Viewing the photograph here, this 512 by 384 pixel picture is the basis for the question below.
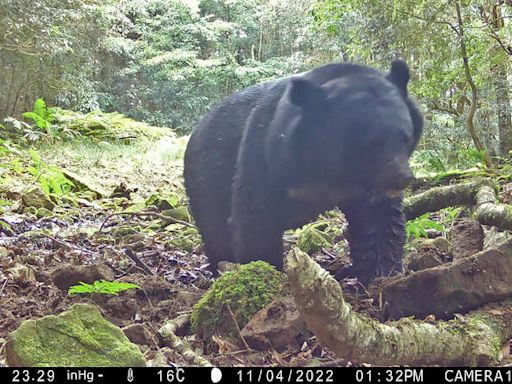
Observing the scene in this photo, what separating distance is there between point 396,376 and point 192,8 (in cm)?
2677

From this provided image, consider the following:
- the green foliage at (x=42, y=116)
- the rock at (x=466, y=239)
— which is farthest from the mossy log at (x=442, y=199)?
the green foliage at (x=42, y=116)

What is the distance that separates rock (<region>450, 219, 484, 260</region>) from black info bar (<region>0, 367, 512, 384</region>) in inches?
63.2

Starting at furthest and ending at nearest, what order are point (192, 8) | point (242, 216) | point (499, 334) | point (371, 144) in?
1. point (192, 8)
2. point (242, 216)
3. point (371, 144)
4. point (499, 334)

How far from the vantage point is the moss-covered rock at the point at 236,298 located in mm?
3146

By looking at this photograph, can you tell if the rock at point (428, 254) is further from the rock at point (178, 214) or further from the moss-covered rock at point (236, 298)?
the rock at point (178, 214)

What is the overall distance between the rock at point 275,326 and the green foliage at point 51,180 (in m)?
5.98

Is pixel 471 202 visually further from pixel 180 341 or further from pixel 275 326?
pixel 180 341

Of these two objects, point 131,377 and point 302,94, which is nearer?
point 131,377

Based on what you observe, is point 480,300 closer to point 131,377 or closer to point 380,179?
point 380,179

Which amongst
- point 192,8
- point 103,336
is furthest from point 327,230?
point 192,8

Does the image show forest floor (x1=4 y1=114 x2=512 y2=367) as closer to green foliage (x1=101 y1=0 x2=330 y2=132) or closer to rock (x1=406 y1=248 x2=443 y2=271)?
rock (x1=406 y1=248 x2=443 y2=271)

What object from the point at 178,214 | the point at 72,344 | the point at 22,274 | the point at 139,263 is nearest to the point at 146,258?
the point at 139,263

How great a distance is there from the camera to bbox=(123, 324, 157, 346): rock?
9.86 ft

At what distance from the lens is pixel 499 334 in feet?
9.14
